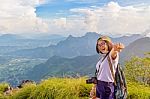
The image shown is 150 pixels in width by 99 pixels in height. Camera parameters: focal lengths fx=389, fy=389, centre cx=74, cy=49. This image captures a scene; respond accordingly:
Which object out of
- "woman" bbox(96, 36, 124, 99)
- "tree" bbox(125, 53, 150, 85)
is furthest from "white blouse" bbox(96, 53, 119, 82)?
"tree" bbox(125, 53, 150, 85)

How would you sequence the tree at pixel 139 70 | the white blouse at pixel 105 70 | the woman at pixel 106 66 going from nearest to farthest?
1. the woman at pixel 106 66
2. the white blouse at pixel 105 70
3. the tree at pixel 139 70

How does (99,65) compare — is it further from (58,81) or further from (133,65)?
(133,65)

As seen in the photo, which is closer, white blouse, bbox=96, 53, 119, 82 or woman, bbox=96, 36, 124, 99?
woman, bbox=96, 36, 124, 99

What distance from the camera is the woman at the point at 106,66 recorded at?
7.69m

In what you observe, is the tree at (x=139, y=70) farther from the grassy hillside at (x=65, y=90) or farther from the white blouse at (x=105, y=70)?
the white blouse at (x=105, y=70)

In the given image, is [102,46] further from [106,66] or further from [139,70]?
[139,70]

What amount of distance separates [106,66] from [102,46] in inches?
16.8

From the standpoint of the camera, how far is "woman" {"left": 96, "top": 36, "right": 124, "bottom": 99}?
25.2ft

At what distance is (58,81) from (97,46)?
4.79 m

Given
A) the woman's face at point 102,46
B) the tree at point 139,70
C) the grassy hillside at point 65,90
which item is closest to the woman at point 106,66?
the woman's face at point 102,46

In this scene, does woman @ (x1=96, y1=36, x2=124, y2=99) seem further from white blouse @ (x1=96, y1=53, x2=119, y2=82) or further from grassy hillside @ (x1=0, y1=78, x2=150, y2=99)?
grassy hillside @ (x1=0, y1=78, x2=150, y2=99)

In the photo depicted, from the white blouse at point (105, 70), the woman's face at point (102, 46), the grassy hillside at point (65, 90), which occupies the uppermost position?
the woman's face at point (102, 46)

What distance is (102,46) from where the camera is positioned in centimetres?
780

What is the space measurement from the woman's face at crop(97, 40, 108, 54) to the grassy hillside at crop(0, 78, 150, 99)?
11.7 feet
